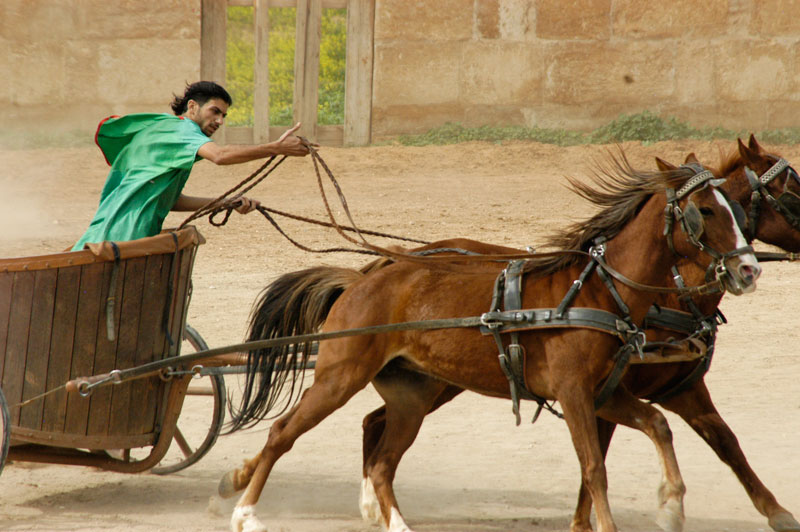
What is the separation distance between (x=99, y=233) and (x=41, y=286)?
1.57 feet

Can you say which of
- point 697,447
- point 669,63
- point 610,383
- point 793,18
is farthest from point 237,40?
point 610,383

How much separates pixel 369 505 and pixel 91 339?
1.62 meters

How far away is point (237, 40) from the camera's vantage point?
65.7ft

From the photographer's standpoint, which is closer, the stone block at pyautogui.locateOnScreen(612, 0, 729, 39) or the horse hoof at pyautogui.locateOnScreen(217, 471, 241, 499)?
the horse hoof at pyautogui.locateOnScreen(217, 471, 241, 499)

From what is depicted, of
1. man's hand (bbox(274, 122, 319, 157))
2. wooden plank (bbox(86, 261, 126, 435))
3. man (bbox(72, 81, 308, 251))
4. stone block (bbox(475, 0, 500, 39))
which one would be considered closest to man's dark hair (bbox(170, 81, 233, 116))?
man (bbox(72, 81, 308, 251))

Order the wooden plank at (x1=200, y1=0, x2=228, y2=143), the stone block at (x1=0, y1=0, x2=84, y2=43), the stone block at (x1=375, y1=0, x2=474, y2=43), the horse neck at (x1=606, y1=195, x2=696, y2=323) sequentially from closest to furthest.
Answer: the horse neck at (x1=606, y1=195, x2=696, y2=323) < the stone block at (x1=0, y1=0, x2=84, y2=43) < the wooden plank at (x1=200, y1=0, x2=228, y2=143) < the stone block at (x1=375, y1=0, x2=474, y2=43)

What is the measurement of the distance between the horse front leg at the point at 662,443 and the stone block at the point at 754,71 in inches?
447

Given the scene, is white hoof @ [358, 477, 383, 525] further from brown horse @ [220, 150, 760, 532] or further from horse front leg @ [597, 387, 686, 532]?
horse front leg @ [597, 387, 686, 532]

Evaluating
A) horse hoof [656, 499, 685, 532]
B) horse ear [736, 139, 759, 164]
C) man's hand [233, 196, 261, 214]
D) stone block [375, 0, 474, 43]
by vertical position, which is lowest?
horse hoof [656, 499, 685, 532]

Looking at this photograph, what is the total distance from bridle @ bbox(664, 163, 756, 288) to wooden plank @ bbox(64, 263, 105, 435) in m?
2.63

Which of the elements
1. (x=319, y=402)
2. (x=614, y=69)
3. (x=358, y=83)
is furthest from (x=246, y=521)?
(x=614, y=69)

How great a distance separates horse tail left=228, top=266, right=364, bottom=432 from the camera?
17.5 feet

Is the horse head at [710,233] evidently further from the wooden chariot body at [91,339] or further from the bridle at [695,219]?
the wooden chariot body at [91,339]

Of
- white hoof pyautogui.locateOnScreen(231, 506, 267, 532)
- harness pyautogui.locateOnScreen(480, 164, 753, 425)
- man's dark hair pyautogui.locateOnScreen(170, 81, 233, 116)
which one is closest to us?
harness pyautogui.locateOnScreen(480, 164, 753, 425)
